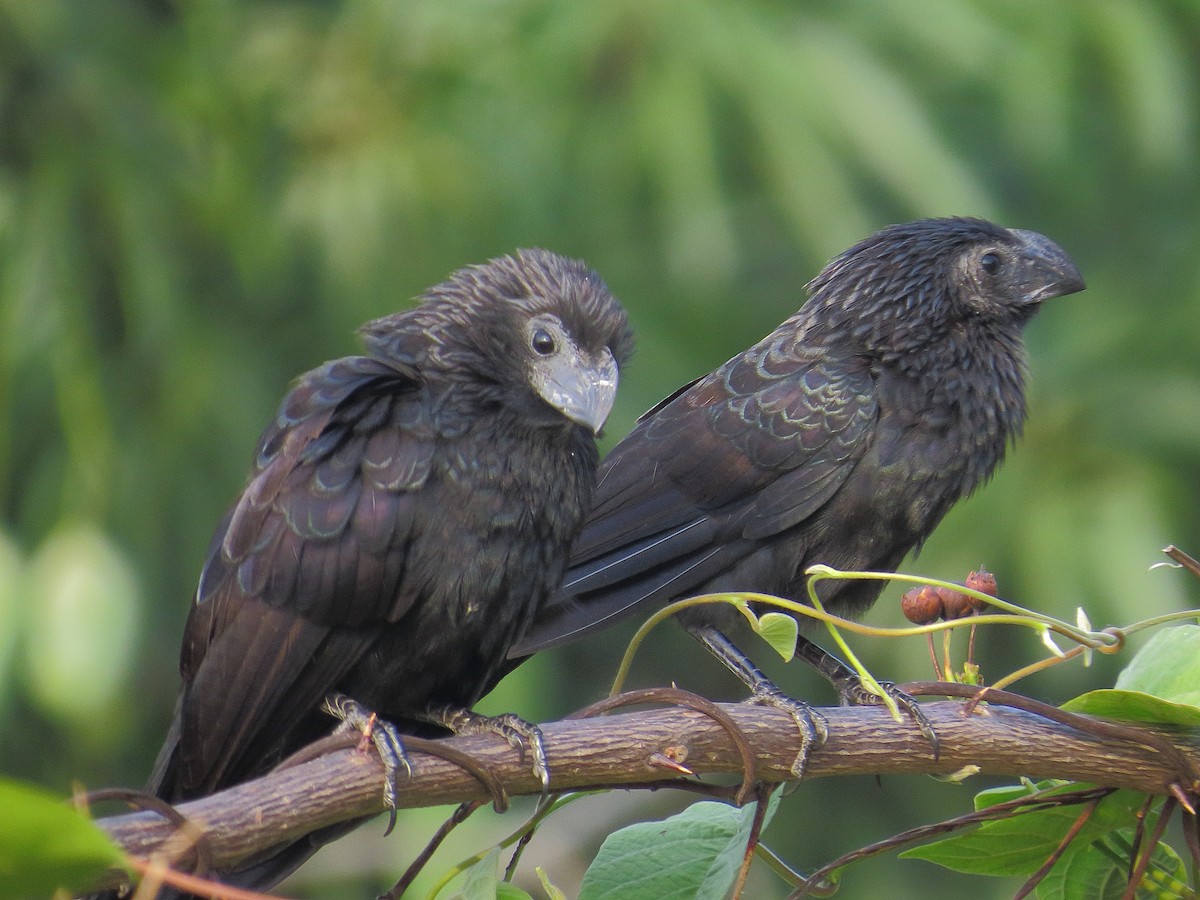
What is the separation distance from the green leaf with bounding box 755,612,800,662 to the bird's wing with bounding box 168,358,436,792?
0.64m

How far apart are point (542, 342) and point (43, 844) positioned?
1.52 meters

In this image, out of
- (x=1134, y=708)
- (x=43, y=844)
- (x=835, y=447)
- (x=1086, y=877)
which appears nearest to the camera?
(x=43, y=844)

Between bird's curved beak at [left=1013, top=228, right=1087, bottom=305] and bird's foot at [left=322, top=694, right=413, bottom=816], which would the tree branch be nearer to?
bird's foot at [left=322, top=694, right=413, bottom=816]

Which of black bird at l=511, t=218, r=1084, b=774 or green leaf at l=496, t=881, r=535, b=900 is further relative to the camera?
black bird at l=511, t=218, r=1084, b=774

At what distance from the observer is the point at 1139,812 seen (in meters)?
1.88

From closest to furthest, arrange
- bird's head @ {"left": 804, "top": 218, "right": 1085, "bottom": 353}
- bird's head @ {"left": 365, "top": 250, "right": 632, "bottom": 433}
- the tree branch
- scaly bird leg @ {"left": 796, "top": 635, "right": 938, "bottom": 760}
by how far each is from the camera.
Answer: the tree branch → bird's head @ {"left": 365, "top": 250, "right": 632, "bottom": 433} → scaly bird leg @ {"left": 796, "top": 635, "right": 938, "bottom": 760} → bird's head @ {"left": 804, "top": 218, "right": 1085, "bottom": 353}

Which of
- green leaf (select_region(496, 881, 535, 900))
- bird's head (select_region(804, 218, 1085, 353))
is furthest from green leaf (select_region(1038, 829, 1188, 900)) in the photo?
bird's head (select_region(804, 218, 1085, 353))

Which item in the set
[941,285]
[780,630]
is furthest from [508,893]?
[941,285]

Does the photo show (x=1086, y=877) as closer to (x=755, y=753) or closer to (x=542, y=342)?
(x=755, y=753)

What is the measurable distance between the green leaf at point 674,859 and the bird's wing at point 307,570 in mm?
550

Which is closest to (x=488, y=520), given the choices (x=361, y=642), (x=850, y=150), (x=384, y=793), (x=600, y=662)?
(x=361, y=642)

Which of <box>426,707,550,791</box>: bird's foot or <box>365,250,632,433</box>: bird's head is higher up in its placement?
<box>365,250,632,433</box>: bird's head

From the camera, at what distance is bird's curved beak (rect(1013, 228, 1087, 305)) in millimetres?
2926

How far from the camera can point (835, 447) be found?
9.09ft
